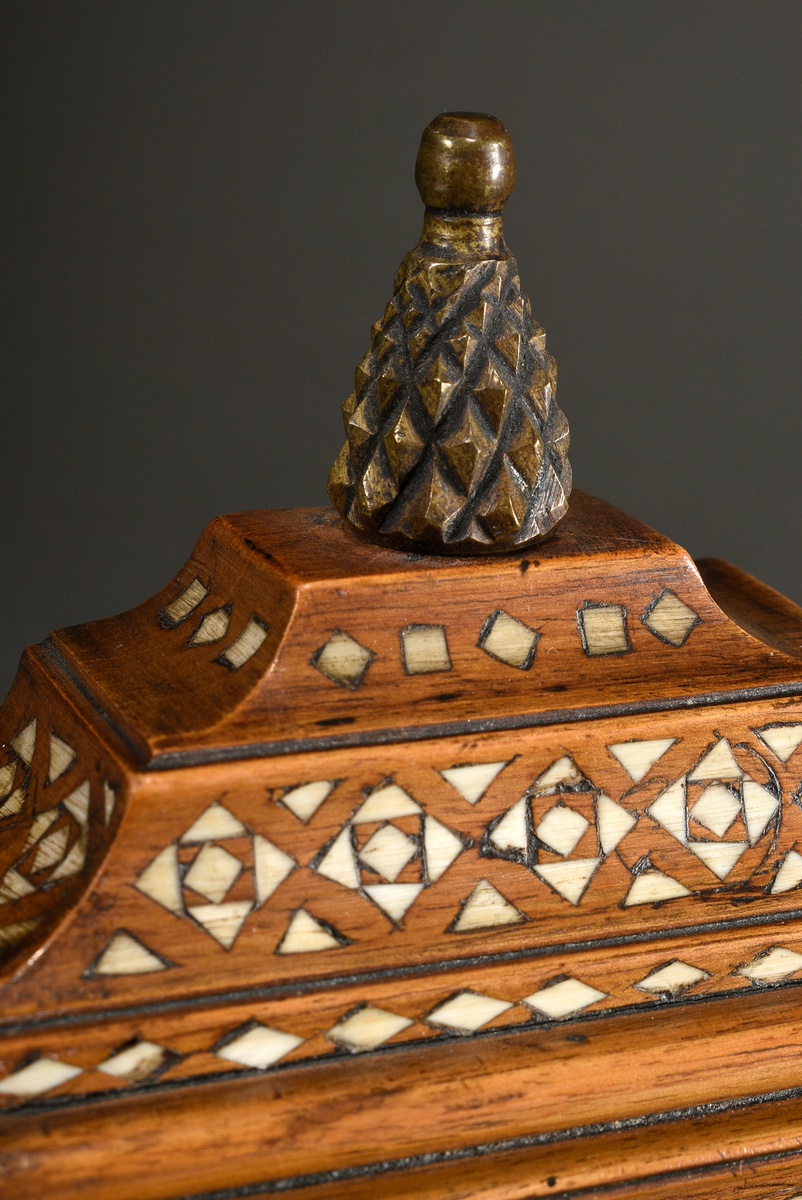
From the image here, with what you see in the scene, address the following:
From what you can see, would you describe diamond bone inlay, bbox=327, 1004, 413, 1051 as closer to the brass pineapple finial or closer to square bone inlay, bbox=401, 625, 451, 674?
square bone inlay, bbox=401, 625, 451, 674

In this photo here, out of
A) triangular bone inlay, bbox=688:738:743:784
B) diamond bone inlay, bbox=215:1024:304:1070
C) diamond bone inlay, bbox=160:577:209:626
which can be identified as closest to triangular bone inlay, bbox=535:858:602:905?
triangular bone inlay, bbox=688:738:743:784

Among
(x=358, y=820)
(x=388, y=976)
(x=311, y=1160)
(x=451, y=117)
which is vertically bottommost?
(x=311, y=1160)

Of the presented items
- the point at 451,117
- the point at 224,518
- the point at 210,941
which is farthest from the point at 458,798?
the point at 451,117

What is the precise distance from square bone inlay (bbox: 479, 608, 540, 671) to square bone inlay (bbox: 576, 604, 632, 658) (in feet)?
0.14

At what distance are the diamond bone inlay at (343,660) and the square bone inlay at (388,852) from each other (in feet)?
0.36

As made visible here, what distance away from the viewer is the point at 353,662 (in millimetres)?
1246

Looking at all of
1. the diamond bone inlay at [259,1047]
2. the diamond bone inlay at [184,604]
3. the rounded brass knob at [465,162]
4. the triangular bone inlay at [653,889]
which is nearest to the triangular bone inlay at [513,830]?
the triangular bone inlay at [653,889]

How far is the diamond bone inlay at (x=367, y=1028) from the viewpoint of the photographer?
1224 mm

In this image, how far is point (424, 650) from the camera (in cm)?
127

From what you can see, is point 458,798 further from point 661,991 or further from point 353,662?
point 661,991

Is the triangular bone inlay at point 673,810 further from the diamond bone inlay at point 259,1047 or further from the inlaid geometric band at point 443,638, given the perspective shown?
the diamond bone inlay at point 259,1047

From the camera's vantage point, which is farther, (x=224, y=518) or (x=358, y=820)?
(x=224, y=518)

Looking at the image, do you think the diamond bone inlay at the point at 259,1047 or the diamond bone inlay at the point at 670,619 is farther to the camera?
the diamond bone inlay at the point at 670,619

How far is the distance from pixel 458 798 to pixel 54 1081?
348mm
